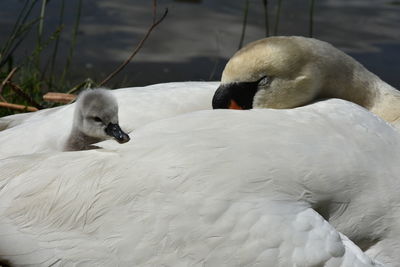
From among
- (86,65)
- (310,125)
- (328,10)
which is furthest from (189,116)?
(328,10)

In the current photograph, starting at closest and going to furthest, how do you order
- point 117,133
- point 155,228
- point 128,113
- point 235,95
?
point 155,228
point 117,133
point 235,95
point 128,113

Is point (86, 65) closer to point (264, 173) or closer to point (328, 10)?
point (328, 10)

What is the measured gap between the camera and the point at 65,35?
295 inches

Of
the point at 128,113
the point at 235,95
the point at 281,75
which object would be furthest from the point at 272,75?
the point at 128,113

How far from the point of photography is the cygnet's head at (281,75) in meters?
3.08

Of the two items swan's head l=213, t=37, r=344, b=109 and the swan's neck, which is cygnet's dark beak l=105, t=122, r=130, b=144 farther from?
swan's head l=213, t=37, r=344, b=109

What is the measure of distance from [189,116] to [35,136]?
0.67m

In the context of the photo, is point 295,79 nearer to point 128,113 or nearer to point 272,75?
point 272,75

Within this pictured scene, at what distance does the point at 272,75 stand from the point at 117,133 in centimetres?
58

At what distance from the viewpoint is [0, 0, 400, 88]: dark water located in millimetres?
7168

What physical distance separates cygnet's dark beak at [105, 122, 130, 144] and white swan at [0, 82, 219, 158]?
136 mm

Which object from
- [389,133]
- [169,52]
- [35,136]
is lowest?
[169,52]

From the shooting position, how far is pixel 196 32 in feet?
26.1

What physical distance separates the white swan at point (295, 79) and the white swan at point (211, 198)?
11.8 inches
